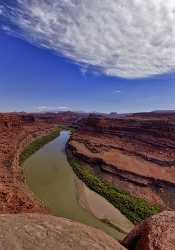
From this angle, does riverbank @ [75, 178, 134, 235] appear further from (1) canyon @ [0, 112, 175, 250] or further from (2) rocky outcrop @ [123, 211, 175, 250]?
(2) rocky outcrop @ [123, 211, 175, 250]

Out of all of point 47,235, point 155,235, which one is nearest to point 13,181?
point 47,235

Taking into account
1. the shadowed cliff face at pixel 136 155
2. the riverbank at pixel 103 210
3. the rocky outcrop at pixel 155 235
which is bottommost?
the riverbank at pixel 103 210

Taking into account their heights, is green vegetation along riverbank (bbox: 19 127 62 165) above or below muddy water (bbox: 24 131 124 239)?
above

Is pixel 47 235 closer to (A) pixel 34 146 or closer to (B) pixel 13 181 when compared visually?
(B) pixel 13 181

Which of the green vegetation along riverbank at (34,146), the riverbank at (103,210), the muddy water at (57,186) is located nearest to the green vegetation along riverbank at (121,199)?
the riverbank at (103,210)

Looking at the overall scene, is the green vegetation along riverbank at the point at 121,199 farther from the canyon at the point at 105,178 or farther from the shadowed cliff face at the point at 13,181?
the shadowed cliff face at the point at 13,181

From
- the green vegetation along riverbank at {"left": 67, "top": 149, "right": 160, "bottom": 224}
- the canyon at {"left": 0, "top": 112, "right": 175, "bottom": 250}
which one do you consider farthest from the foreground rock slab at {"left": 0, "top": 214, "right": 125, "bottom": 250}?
the green vegetation along riverbank at {"left": 67, "top": 149, "right": 160, "bottom": 224}
